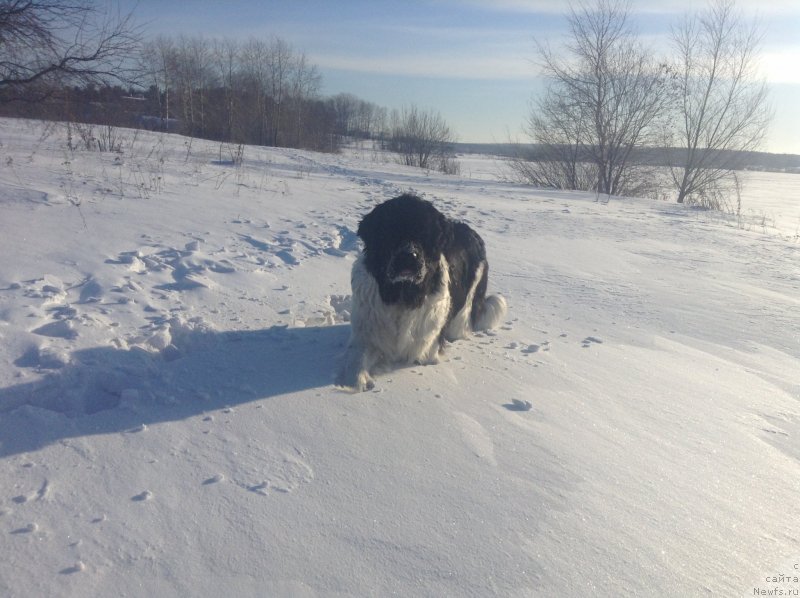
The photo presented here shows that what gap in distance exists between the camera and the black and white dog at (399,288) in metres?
3.81

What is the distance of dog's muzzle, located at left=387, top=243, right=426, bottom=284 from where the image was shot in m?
3.75

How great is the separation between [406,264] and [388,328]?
19.5 inches

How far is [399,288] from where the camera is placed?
3.91m

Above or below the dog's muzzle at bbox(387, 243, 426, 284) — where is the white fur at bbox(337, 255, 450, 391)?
below

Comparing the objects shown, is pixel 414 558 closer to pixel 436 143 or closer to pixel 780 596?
pixel 780 596

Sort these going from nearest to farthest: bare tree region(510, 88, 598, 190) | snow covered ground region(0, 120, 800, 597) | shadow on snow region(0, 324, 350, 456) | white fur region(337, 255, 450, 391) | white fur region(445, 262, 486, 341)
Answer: snow covered ground region(0, 120, 800, 597), shadow on snow region(0, 324, 350, 456), white fur region(337, 255, 450, 391), white fur region(445, 262, 486, 341), bare tree region(510, 88, 598, 190)

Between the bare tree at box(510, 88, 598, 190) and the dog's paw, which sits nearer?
the dog's paw

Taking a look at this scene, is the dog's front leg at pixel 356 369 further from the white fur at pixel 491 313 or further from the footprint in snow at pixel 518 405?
the white fur at pixel 491 313

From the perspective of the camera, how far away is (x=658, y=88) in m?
21.0

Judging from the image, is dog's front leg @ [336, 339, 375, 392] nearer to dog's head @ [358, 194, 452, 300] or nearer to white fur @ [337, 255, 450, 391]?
white fur @ [337, 255, 450, 391]

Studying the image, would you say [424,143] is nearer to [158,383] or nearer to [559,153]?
[559,153]

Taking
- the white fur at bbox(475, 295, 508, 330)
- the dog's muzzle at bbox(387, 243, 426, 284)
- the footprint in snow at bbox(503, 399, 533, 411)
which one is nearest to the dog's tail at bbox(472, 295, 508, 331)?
the white fur at bbox(475, 295, 508, 330)

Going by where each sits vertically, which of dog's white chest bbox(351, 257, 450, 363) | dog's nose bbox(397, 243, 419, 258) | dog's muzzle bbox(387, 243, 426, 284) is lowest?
dog's white chest bbox(351, 257, 450, 363)

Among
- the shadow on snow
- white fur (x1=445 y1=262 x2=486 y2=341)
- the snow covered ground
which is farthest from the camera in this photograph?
white fur (x1=445 y1=262 x2=486 y2=341)
